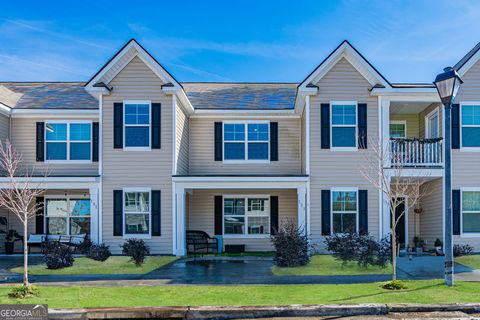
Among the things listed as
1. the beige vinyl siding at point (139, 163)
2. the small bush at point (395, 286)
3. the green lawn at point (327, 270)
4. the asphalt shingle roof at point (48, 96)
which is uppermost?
the asphalt shingle roof at point (48, 96)

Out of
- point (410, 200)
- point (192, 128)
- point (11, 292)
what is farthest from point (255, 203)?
point (11, 292)

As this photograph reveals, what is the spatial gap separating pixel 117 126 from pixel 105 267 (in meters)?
5.41

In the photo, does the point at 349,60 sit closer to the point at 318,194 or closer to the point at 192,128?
the point at 318,194

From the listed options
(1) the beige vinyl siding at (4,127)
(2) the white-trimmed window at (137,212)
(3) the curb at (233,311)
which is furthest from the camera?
(1) the beige vinyl siding at (4,127)

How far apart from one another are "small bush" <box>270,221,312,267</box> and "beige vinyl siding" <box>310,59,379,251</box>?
2780 millimetres

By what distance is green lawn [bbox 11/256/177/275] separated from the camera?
1495 centimetres

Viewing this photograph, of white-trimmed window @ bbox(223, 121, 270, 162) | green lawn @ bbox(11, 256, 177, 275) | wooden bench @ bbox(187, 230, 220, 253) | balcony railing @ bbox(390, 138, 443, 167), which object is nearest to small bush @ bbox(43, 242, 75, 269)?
green lawn @ bbox(11, 256, 177, 275)

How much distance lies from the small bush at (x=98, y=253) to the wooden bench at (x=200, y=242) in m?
3.29

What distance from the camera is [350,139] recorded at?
1862cm

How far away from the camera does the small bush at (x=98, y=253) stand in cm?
1680

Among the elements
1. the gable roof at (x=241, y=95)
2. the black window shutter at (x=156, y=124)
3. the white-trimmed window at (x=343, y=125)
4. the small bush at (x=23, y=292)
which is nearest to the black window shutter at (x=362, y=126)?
the white-trimmed window at (x=343, y=125)

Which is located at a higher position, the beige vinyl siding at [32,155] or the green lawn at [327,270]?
the beige vinyl siding at [32,155]

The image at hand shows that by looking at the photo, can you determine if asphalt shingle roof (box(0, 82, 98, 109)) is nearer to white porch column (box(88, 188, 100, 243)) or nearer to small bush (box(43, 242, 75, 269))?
white porch column (box(88, 188, 100, 243))

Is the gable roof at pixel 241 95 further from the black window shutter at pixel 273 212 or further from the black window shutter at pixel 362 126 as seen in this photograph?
the black window shutter at pixel 273 212
